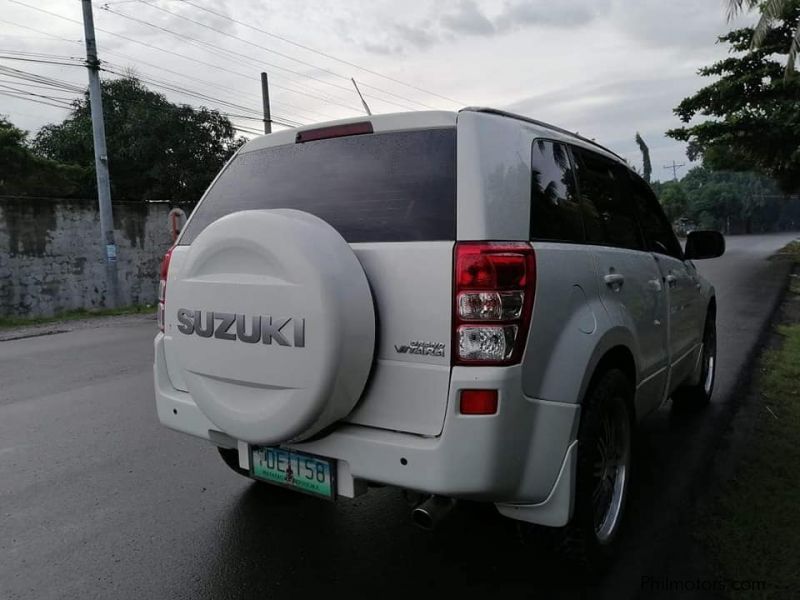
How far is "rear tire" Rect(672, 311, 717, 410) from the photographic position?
190 inches

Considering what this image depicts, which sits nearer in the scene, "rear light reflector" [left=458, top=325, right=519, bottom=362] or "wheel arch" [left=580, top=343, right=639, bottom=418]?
"rear light reflector" [left=458, top=325, right=519, bottom=362]

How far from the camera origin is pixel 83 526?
3127 mm

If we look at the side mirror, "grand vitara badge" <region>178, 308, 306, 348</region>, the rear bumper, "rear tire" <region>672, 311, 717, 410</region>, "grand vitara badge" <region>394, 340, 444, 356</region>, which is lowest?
"rear tire" <region>672, 311, 717, 410</region>

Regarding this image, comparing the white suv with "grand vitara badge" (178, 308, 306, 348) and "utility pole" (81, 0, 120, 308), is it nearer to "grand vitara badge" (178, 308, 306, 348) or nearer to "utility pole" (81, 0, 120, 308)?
"grand vitara badge" (178, 308, 306, 348)

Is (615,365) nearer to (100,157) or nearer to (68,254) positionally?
(100,157)

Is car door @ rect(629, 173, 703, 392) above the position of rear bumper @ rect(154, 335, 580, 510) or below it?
A: above

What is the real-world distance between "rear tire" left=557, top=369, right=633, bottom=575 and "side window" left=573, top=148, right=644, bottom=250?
2.27 feet

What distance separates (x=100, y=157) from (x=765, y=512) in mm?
14896

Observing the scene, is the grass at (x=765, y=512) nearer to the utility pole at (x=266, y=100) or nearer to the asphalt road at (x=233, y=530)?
the asphalt road at (x=233, y=530)

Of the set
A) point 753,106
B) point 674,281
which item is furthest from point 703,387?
point 753,106

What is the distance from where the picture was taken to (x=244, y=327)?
2.32 metres

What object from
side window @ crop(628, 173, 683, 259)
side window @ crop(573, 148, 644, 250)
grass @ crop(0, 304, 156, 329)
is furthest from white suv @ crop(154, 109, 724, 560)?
grass @ crop(0, 304, 156, 329)

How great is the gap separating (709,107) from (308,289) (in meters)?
24.8
